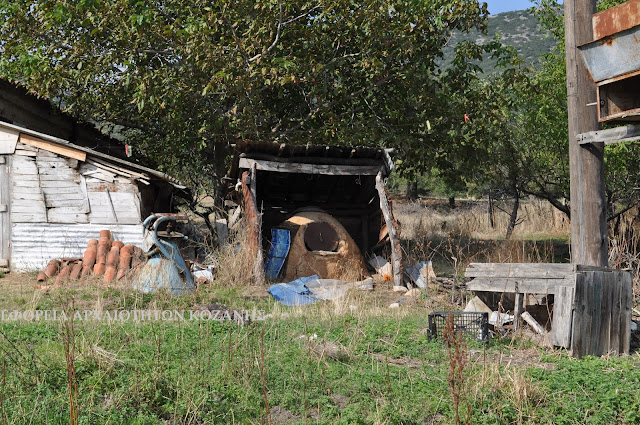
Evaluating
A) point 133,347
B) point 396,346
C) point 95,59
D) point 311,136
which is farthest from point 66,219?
point 396,346

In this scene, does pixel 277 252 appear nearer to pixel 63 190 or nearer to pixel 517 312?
pixel 63 190

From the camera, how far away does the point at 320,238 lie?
12.4 m

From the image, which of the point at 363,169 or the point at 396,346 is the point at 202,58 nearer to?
the point at 363,169

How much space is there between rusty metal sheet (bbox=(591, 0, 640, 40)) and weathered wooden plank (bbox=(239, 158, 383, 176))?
6.83 meters

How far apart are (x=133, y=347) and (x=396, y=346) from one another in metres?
2.72

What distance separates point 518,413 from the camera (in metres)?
4.69

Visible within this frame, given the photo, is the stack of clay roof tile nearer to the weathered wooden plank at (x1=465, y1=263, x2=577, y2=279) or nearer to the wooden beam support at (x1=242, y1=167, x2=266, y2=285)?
→ the wooden beam support at (x1=242, y1=167, x2=266, y2=285)

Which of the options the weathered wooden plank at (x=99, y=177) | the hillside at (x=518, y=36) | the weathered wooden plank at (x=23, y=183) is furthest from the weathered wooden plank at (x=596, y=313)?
the hillside at (x=518, y=36)

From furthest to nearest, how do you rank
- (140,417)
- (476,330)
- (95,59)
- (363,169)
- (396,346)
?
(95,59) < (363,169) < (476,330) < (396,346) < (140,417)

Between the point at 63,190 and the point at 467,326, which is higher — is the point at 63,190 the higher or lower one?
the higher one

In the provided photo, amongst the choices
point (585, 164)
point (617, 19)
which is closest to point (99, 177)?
point (585, 164)

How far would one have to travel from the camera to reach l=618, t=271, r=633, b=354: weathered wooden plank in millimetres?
6559

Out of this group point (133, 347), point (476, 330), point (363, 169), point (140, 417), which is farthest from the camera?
point (363, 169)

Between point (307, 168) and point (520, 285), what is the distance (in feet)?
18.8
